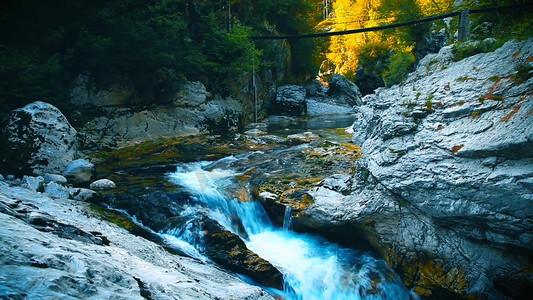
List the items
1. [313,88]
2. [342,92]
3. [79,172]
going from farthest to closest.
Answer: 1. [342,92]
2. [313,88]
3. [79,172]

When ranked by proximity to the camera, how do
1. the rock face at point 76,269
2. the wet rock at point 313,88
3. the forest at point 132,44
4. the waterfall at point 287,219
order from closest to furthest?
1. the rock face at point 76,269
2. the waterfall at point 287,219
3. the forest at point 132,44
4. the wet rock at point 313,88

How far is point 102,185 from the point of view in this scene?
758 cm

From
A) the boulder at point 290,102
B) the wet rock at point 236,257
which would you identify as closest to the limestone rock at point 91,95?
the wet rock at point 236,257

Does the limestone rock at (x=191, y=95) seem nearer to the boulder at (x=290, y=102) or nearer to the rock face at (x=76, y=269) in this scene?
the boulder at (x=290, y=102)

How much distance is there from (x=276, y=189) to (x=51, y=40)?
891 centimetres

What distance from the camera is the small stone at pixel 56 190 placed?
6720mm

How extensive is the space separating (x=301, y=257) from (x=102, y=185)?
4656 mm

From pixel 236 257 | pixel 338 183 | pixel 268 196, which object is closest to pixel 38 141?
pixel 268 196

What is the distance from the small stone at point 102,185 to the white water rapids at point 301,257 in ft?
5.43

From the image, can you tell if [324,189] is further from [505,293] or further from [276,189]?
[505,293]

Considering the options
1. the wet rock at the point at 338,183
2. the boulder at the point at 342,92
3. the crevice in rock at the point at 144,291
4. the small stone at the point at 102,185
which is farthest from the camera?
the boulder at the point at 342,92

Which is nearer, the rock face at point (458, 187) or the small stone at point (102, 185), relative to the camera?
the rock face at point (458, 187)

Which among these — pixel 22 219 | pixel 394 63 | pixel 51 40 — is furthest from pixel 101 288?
pixel 394 63

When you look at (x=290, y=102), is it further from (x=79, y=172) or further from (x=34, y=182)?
(x=34, y=182)
